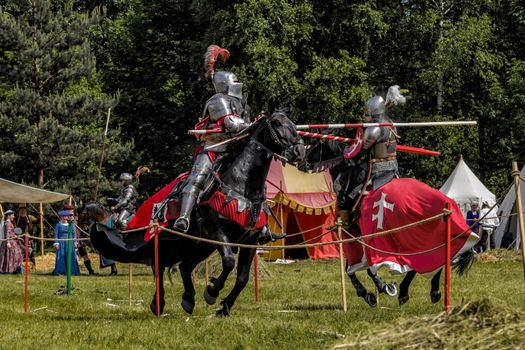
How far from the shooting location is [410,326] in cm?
655

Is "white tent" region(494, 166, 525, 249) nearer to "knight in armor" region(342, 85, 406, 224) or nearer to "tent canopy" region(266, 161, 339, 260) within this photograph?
"tent canopy" region(266, 161, 339, 260)

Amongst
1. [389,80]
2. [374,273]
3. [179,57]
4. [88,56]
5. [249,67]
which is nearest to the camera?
[374,273]

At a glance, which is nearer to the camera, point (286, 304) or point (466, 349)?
point (466, 349)

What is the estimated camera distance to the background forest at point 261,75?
102 feet

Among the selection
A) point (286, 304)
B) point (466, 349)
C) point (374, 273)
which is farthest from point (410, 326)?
point (286, 304)

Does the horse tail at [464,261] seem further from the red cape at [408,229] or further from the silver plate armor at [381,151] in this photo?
the silver plate armor at [381,151]

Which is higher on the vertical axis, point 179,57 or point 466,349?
point 179,57

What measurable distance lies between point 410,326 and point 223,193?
509 centimetres

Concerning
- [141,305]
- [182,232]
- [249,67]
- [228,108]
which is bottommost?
[141,305]

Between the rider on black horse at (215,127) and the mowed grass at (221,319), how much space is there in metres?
1.20

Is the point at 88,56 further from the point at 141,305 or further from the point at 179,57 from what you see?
the point at 141,305

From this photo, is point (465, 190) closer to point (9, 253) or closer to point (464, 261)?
point (9, 253)

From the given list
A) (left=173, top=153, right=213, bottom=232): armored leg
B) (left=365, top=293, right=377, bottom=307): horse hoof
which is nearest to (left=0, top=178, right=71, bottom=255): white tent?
(left=173, top=153, right=213, bottom=232): armored leg

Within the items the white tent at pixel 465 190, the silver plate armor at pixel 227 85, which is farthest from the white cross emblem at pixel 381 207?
the white tent at pixel 465 190
